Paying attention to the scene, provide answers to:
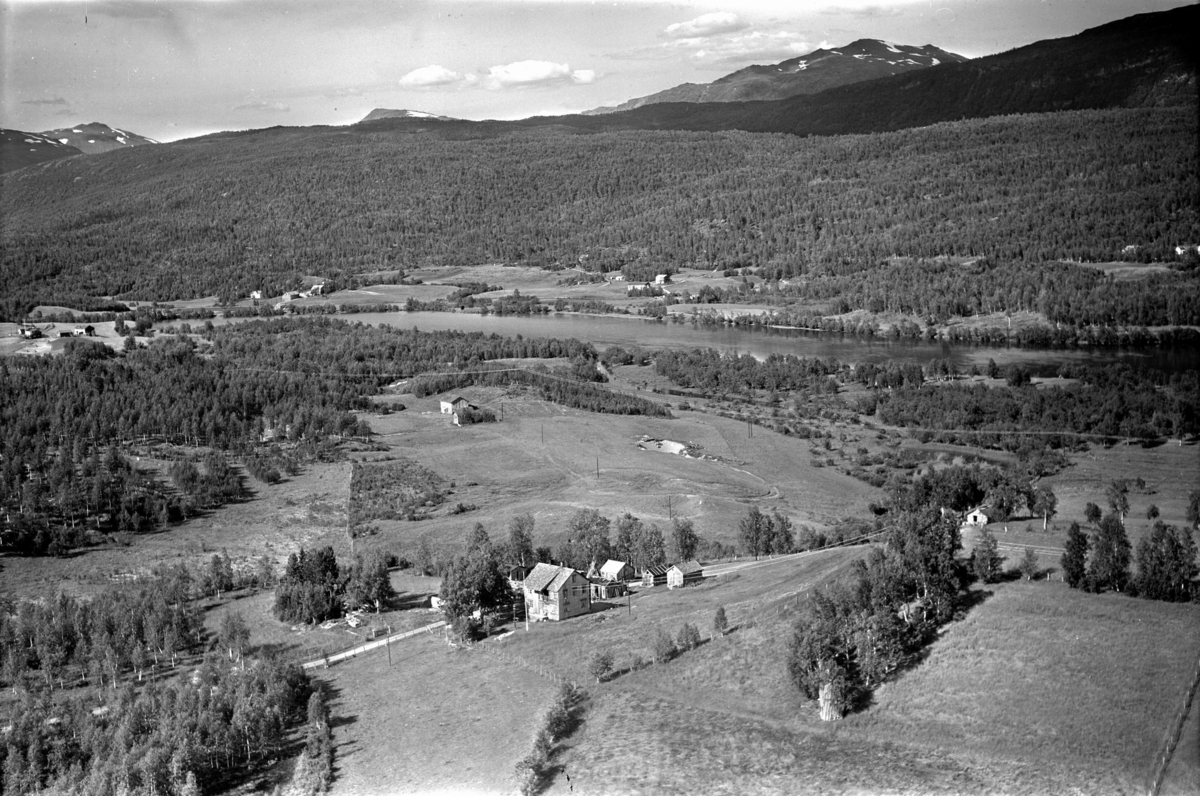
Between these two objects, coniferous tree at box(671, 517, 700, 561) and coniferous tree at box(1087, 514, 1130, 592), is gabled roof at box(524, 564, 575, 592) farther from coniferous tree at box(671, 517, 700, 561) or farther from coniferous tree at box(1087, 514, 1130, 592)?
coniferous tree at box(1087, 514, 1130, 592)

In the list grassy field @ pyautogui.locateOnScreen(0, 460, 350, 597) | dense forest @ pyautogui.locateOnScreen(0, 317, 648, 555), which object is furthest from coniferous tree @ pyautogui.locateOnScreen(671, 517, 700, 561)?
dense forest @ pyautogui.locateOnScreen(0, 317, 648, 555)

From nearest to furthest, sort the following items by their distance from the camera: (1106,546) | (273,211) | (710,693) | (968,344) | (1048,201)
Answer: (710,693) → (1106,546) → (968,344) → (1048,201) → (273,211)

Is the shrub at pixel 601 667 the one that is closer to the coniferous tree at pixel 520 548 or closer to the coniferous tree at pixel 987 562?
the coniferous tree at pixel 520 548

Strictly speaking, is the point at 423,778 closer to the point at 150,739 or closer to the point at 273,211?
the point at 150,739

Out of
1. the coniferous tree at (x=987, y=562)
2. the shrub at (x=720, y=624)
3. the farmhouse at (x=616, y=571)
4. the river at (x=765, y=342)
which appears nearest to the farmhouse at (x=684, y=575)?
the farmhouse at (x=616, y=571)

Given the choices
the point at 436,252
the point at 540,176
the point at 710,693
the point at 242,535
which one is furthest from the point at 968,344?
the point at 540,176

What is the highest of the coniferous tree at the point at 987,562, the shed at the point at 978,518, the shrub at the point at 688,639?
the coniferous tree at the point at 987,562
